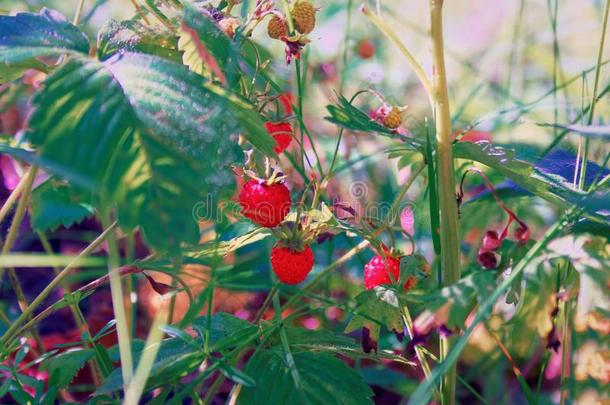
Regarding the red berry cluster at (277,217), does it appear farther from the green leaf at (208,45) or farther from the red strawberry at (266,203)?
the green leaf at (208,45)

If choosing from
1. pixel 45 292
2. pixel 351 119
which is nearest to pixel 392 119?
pixel 351 119

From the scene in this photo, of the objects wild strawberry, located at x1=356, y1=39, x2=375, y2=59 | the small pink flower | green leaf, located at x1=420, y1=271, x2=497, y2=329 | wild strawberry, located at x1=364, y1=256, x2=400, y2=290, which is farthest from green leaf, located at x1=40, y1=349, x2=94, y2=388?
wild strawberry, located at x1=356, y1=39, x2=375, y2=59

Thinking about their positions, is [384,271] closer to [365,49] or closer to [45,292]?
[45,292]

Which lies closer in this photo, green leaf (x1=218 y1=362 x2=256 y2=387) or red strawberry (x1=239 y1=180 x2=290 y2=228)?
green leaf (x1=218 y1=362 x2=256 y2=387)

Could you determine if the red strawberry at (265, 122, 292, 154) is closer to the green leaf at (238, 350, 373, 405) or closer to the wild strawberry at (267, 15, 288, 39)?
the wild strawberry at (267, 15, 288, 39)

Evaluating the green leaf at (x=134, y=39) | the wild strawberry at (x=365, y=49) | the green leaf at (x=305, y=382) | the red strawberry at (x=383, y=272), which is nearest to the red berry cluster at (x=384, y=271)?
the red strawberry at (x=383, y=272)

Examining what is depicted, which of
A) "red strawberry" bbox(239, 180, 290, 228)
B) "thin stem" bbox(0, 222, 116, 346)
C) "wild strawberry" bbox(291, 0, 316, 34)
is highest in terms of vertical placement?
"wild strawberry" bbox(291, 0, 316, 34)

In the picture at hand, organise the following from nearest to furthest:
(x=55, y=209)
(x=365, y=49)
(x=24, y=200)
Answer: (x=24, y=200) → (x=55, y=209) → (x=365, y=49)
